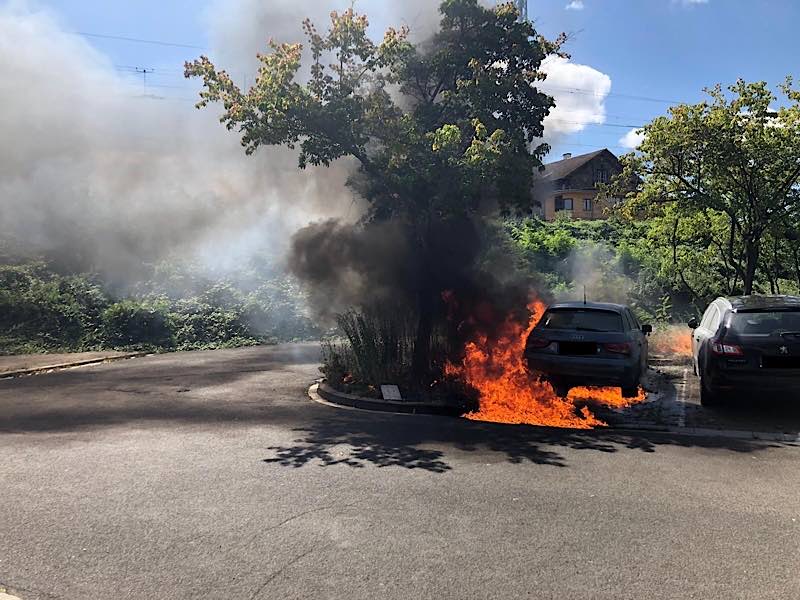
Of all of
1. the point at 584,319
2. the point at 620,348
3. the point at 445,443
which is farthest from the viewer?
the point at 584,319

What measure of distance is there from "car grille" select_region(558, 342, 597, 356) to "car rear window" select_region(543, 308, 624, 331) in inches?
8.7

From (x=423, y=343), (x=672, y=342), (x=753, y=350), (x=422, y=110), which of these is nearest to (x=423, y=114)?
(x=422, y=110)

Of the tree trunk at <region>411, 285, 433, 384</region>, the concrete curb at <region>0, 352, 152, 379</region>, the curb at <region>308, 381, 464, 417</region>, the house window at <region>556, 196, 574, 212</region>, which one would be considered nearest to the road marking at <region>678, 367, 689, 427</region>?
the curb at <region>308, 381, 464, 417</region>

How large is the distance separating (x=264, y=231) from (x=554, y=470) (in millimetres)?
15969

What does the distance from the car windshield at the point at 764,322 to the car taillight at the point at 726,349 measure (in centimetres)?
23

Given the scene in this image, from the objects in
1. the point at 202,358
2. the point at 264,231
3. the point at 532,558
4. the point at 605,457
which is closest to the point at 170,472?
the point at 532,558

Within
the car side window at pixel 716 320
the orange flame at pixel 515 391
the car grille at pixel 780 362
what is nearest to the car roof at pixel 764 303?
the car side window at pixel 716 320

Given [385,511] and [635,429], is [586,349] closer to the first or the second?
[635,429]

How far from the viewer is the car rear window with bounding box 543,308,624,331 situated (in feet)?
25.0

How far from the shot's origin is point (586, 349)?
7434mm

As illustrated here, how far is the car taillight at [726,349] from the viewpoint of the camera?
702cm

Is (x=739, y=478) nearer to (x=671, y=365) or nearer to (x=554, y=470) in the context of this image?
(x=554, y=470)

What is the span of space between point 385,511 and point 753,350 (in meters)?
5.10

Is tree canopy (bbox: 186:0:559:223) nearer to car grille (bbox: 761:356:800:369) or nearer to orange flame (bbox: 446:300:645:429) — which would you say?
orange flame (bbox: 446:300:645:429)
